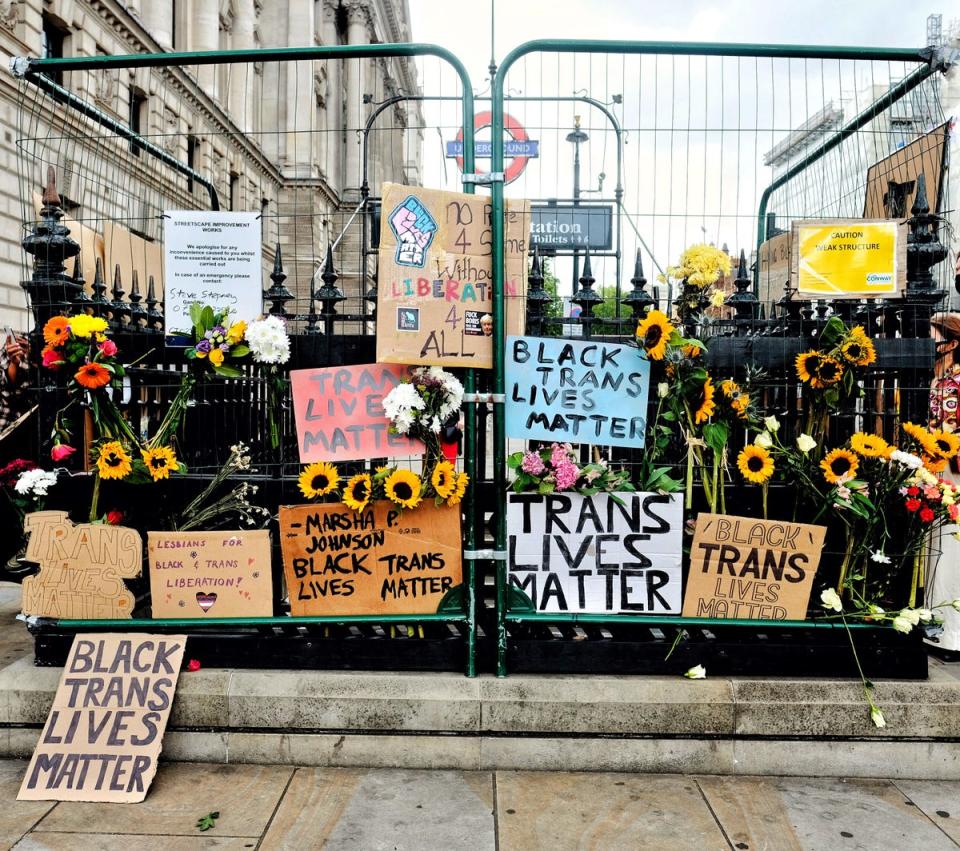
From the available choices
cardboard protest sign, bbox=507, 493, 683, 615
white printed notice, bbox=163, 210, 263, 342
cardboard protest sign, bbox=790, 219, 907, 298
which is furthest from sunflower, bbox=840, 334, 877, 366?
white printed notice, bbox=163, 210, 263, 342

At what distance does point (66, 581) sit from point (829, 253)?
3818 mm

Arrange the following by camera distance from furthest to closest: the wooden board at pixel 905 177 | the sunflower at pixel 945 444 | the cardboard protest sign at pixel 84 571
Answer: the wooden board at pixel 905 177 → the cardboard protest sign at pixel 84 571 → the sunflower at pixel 945 444

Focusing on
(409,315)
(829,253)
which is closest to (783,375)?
(829,253)

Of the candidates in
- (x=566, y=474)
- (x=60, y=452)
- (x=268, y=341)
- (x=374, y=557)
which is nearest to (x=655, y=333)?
(x=566, y=474)

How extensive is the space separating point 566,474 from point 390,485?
0.78 meters

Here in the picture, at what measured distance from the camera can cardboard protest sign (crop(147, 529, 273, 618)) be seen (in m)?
3.99

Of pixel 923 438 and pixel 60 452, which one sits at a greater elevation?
pixel 923 438

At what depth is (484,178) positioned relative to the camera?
3807 millimetres

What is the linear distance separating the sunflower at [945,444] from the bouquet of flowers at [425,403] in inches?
84.2

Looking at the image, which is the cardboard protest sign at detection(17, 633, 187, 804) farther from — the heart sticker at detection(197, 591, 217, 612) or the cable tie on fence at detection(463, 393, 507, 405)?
the cable tie on fence at detection(463, 393, 507, 405)

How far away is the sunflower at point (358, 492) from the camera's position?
383 centimetres

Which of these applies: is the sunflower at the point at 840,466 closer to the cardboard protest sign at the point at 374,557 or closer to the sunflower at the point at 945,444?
the sunflower at the point at 945,444

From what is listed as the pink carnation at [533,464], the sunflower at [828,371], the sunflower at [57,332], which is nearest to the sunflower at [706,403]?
the sunflower at [828,371]

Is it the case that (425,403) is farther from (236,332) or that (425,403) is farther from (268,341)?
(236,332)
